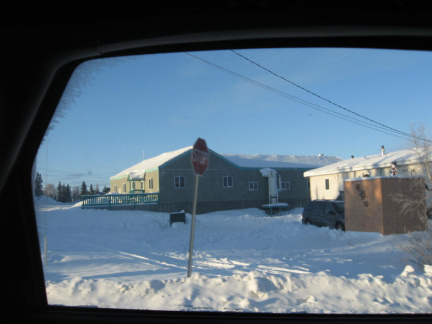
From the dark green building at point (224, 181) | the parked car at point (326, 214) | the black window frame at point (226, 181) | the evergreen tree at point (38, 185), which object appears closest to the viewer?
the evergreen tree at point (38, 185)

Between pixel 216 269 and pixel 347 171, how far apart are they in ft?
52.5

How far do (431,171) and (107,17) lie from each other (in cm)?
832

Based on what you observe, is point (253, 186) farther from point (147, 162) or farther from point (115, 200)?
point (147, 162)

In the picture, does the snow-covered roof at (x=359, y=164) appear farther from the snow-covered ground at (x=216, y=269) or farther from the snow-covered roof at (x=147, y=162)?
the snow-covered roof at (x=147, y=162)

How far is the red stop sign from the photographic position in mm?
3873

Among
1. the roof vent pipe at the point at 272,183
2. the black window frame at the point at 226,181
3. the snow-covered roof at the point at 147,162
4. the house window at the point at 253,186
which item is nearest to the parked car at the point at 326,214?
the roof vent pipe at the point at 272,183

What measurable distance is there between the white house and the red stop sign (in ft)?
38.5

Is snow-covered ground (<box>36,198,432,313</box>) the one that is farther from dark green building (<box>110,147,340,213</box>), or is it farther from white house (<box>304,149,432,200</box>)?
white house (<box>304,149,432,200</box>)

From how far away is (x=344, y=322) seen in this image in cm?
261

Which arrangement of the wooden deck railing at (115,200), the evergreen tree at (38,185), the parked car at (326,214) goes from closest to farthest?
1. the evergreen tree at (38,185)
2. the wooden deck railing at (115,200)
3. the parked car at (326,214)

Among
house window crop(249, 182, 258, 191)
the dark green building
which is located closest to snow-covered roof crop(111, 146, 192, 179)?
the dark green building

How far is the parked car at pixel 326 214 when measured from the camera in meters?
14.8

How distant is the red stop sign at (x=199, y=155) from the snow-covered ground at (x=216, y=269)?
134 cm

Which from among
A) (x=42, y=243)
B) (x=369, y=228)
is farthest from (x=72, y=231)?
(x=369, y=228)
